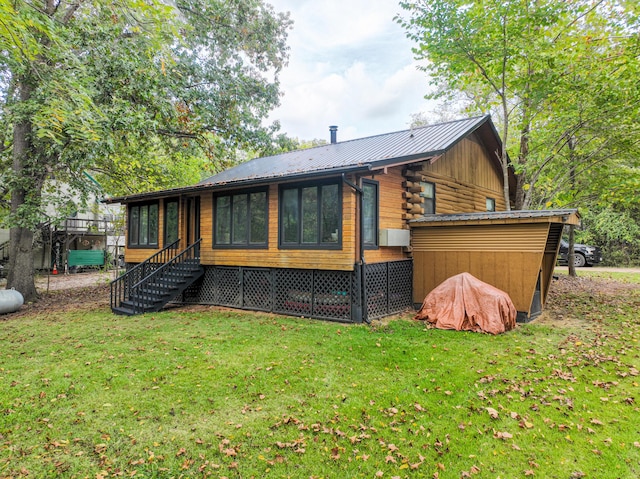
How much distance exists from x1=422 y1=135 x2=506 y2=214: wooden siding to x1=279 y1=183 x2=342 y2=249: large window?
288 centimetres

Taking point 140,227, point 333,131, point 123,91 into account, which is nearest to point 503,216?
point 333,131

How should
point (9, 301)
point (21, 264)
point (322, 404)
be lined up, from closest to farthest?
1. point (322, 404)
2. point (9, 301)
3. point (21, 264)

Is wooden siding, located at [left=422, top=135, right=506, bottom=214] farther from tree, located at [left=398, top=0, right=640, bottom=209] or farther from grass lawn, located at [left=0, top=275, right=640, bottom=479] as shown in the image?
grass lawn, located at [left=0, top=275, right=640, bottom=479]

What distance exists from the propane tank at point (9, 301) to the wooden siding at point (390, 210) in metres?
9.12

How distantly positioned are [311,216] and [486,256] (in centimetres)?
395

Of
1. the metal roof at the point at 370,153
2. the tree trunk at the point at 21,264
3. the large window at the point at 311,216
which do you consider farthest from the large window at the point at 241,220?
the tree trunk at the point at 21,264

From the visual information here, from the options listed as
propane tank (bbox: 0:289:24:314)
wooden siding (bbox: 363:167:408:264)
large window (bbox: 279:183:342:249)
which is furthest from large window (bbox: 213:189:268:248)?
propane tank (bbox: 0:289:24:314)

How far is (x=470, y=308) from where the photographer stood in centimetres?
726

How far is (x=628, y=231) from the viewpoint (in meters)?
19.5

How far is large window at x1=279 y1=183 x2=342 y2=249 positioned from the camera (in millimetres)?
7957

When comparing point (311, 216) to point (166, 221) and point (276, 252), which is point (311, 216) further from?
point (166, 221)

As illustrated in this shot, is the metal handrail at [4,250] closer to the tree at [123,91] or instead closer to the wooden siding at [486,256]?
the tree at [123,91]

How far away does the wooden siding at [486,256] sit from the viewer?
24.9 ft

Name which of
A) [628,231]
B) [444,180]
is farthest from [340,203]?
[628,231]
